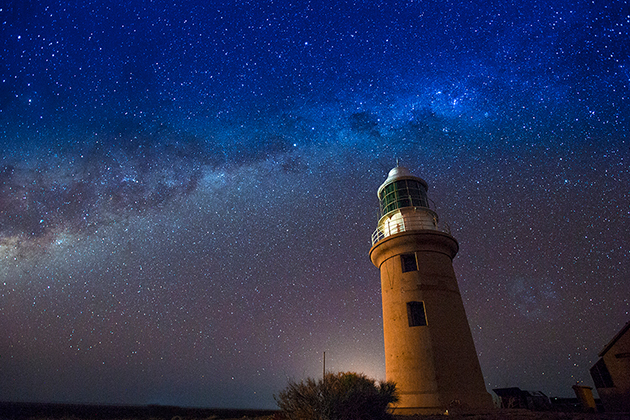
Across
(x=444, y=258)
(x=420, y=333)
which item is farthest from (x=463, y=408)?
(x=444, y=258)

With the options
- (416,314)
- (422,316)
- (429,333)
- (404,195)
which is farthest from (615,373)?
(404,195)

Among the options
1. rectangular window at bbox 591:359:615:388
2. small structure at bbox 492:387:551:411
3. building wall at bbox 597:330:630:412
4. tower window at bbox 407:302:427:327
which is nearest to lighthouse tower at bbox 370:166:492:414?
tower window at bbox 407:302:427:327

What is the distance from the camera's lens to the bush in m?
6.67

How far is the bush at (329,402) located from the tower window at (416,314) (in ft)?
17.5

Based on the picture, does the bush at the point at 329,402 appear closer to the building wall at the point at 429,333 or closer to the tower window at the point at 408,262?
the building wall at the point at 429,333

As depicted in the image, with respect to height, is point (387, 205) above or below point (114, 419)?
above

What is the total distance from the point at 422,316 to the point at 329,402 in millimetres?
7463

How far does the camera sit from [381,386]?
32.5 ft

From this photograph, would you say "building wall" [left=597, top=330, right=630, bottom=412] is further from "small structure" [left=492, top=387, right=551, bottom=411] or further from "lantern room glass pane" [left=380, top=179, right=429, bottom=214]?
"lantern room glass pane" [left=380, top=179, right=429, bottom=214]

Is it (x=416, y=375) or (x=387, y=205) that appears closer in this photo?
(x=416, y=375)

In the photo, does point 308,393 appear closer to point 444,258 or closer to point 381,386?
point 381,386

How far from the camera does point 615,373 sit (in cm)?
1134

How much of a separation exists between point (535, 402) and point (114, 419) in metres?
16.5

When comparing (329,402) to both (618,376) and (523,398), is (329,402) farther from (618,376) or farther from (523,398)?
(523,398)
